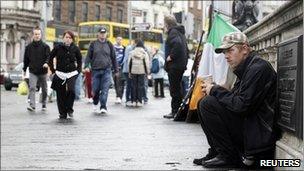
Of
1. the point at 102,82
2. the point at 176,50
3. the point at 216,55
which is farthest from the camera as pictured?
the point at 102,82

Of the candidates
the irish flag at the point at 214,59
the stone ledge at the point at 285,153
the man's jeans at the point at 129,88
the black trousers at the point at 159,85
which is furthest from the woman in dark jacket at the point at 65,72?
the black trousers at the point at 159,85

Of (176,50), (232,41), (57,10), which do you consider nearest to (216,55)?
(176,50)

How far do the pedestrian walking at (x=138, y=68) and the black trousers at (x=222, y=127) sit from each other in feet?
38.5

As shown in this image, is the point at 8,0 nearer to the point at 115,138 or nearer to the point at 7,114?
the point at 7,114

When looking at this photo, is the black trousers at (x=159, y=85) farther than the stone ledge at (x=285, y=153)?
Yes

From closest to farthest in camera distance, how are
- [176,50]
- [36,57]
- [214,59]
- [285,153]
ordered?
[285,153] < [214,59] < [176,50] < [36,57]

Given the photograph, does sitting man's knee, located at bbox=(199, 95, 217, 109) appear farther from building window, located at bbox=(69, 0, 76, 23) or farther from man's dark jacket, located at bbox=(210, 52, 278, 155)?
building window, located at bbox=(69, 0, 76, 23)

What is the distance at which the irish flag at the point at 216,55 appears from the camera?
9.88 m

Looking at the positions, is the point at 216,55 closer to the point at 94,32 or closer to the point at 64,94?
the point at 64,94

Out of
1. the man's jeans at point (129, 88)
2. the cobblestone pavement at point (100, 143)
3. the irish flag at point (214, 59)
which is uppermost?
the irish flag at point (214, 59)

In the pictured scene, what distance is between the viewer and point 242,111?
5.84 m

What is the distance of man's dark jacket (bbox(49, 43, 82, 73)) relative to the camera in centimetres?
1323

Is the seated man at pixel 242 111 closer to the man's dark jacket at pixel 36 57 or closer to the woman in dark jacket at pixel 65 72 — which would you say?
the woman in dark jacket at pixel 65 72

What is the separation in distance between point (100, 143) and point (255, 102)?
3.56 m
